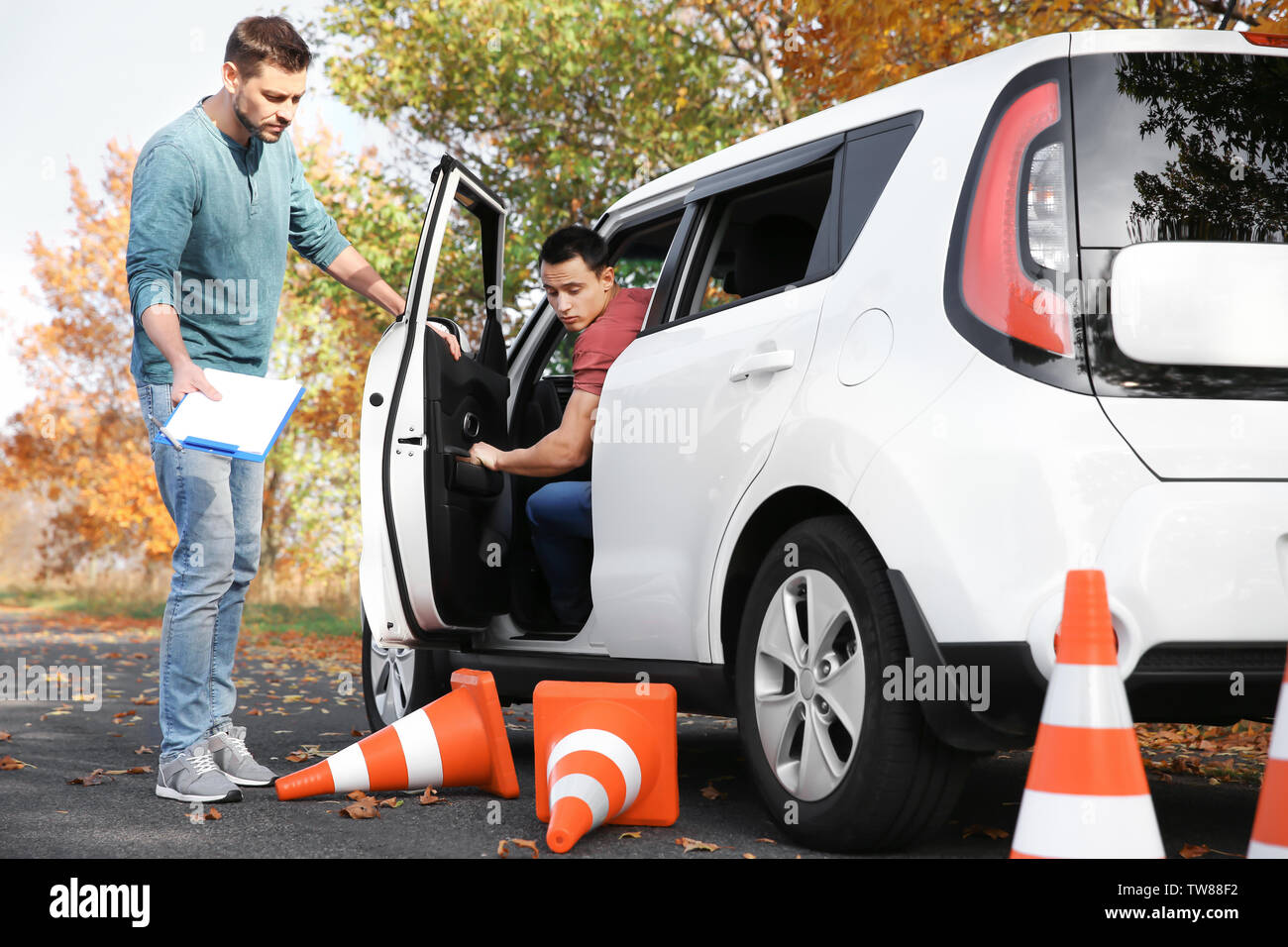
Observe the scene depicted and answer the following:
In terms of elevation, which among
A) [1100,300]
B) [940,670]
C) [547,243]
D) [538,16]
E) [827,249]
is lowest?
[940,670]

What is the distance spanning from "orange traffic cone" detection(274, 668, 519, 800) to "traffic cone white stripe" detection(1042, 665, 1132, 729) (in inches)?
83.6

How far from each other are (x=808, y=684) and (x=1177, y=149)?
5.30 ft

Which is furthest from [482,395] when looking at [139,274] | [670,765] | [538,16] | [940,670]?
[538,16]

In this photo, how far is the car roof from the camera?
3039 millimetres

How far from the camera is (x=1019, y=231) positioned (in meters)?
2.95

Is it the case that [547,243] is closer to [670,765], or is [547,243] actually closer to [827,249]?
[827,249]

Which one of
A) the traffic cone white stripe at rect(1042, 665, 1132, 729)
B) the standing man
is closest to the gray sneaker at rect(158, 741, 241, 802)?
the standing man

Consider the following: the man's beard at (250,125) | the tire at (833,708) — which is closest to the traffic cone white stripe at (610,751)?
the tire at (833,708)

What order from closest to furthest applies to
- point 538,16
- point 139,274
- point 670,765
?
point 670,765
point 139,274
point 538,16

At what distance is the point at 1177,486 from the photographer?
8.92 ft

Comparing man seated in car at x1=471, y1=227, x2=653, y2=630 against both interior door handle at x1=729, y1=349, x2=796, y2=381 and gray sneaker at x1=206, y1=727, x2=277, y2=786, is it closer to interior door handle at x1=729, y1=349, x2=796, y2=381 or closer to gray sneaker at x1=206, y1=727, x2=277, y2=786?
interior door handle at x1=729, y1=349, x2=796, y2=381

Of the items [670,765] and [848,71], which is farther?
[848,71]

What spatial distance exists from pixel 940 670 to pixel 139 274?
2863 millimetres

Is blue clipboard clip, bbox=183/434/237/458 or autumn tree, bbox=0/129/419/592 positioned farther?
autumn tree, bbox=0/129/419/592
